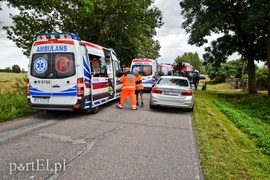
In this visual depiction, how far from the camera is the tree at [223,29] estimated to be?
16597mm

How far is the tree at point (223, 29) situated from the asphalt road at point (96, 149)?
39.3 ft

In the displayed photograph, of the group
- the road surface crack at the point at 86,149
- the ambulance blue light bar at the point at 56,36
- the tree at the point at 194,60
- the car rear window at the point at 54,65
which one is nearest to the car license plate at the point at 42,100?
the car rear window at the point at 54,65

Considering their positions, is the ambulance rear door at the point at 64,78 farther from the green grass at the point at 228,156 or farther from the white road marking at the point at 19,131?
the green grass at the point at 228,156

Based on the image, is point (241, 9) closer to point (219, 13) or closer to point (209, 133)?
point (219, 13)

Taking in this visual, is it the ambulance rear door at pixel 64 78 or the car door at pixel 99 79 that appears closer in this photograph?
the ambulance rear door at pixel 64 78

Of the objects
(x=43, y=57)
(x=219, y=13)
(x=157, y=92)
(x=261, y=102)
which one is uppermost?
(x=219, y=13)

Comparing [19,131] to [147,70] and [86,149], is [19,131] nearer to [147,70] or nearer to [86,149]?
[86,149]

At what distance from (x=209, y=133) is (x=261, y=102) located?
37.8 feet

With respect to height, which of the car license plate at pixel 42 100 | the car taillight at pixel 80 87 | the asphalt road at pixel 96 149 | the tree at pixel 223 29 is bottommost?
the asphalt road at pixel 96 149

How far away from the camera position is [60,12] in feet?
57.7

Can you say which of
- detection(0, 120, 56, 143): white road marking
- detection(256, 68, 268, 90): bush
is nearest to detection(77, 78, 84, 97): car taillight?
detection(0, 120, 56, 143): white road marking

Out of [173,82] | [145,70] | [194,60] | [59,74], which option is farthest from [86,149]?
[194,60]

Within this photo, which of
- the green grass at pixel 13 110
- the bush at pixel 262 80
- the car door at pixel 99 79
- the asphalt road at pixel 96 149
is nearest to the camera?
the asphalt road at pixel 96 149

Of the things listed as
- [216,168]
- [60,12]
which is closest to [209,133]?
[216,168]
